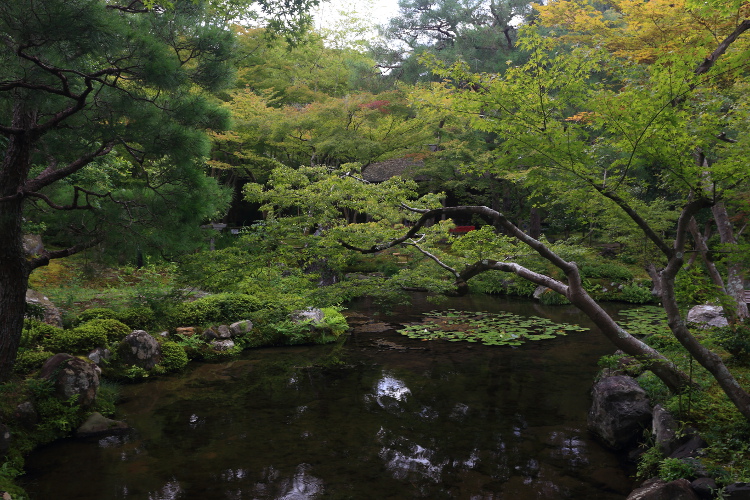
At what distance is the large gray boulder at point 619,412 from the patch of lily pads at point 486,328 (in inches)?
192

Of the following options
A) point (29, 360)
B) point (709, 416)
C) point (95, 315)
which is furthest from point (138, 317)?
point (709, 416)

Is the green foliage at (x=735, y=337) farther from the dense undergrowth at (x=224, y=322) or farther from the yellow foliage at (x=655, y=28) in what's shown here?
the yellow foliage at (x=655, y=28)

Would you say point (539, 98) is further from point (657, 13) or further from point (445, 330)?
point (445, 330)

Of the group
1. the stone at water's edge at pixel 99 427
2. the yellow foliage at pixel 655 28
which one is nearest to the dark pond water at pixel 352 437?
the stone at water's edge at pixel 99 427

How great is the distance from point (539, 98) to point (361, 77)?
809 inches

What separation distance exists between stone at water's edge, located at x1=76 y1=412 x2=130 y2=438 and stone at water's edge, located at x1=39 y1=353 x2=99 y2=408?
308 mm

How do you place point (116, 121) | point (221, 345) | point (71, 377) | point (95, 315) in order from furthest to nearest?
1. point (221, 345)
2. point (95, 315)
3. point (71, 377)
4. point (116, 121)

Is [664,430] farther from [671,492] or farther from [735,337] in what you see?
[735,337]

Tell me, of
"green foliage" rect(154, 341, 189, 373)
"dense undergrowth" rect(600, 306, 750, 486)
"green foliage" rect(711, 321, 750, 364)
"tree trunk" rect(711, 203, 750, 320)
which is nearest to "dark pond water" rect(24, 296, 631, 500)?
"green foliage" rect(154, 341, 189, 373)

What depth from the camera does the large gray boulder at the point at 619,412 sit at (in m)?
5.96

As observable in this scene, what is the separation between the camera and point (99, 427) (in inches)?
255

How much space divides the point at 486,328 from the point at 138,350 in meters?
8.67

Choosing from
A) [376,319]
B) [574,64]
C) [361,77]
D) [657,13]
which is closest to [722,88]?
[657,13]

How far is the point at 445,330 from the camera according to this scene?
12.8 meters
